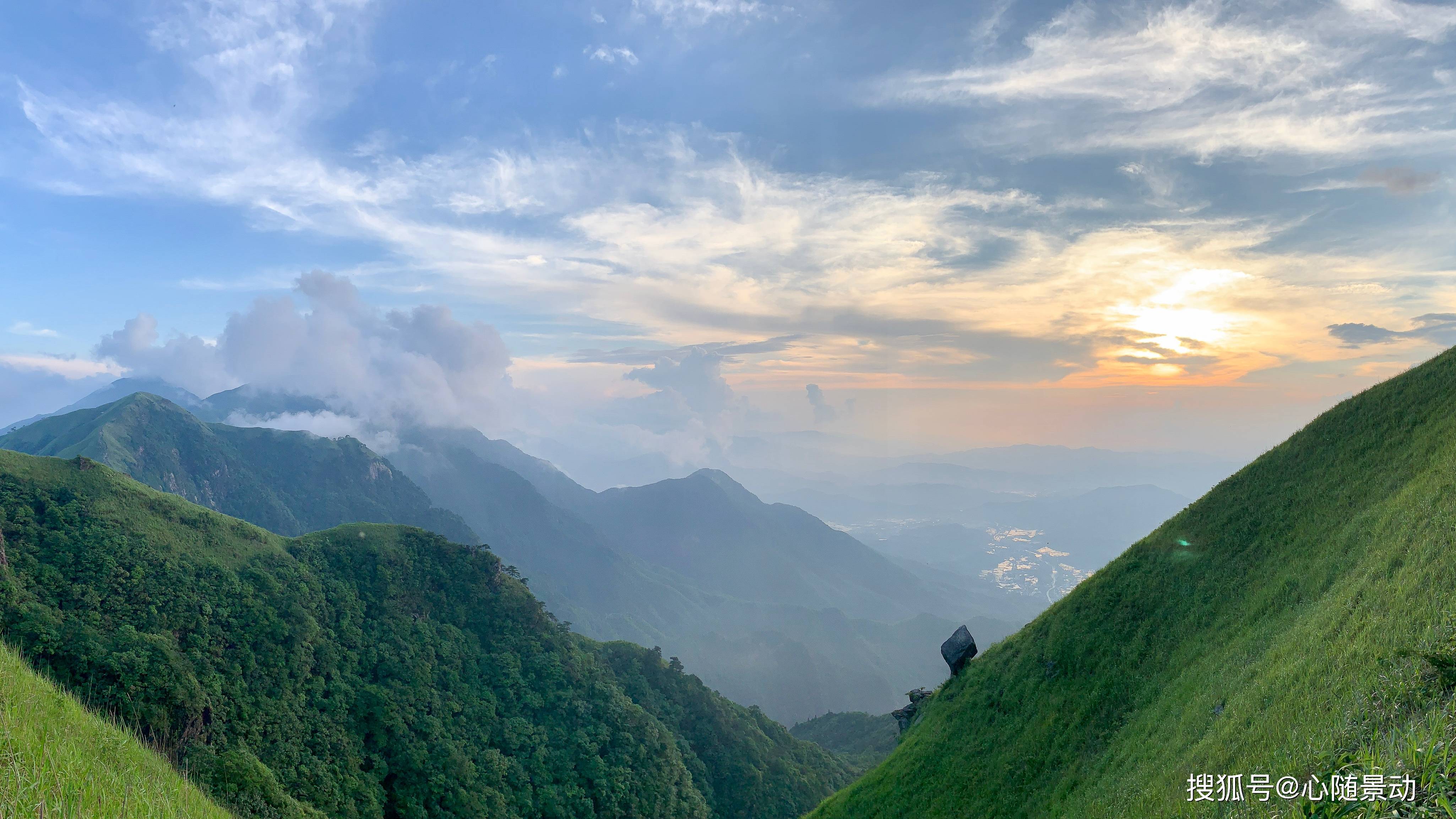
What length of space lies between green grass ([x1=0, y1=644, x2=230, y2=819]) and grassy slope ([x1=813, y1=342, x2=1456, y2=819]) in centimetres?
1882

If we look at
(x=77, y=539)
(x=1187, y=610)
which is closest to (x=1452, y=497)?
(x=1187, y=610)

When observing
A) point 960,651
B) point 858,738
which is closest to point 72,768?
point 960,651

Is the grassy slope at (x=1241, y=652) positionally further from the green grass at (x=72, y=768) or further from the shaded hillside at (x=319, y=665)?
the shaded hillside at (x=319, y=665)

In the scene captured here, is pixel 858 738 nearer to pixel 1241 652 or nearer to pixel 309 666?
pixel 309 666

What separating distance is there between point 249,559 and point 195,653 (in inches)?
885

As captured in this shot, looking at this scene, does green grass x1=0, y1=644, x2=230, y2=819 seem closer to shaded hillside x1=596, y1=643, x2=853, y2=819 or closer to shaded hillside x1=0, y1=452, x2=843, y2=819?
shaded hillside x1=0, y1=452, x2=843, y2=819

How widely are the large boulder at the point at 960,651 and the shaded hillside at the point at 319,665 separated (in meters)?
53.4

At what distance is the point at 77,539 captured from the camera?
207ft

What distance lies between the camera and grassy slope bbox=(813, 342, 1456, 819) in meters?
16.3

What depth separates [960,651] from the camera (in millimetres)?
50031

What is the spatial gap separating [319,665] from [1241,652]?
92.2 meters

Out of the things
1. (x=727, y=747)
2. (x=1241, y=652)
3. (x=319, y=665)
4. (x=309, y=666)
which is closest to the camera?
(x=1241, y=652)

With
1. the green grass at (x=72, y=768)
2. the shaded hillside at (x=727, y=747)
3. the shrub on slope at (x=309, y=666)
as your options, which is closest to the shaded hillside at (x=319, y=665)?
the shrub on slope at (x=309, y=666)

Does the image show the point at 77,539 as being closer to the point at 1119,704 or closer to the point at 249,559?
the point at 249,559
